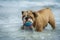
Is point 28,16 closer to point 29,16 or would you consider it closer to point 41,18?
point 29,16

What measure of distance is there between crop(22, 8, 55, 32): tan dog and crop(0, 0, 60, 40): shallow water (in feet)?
0.12

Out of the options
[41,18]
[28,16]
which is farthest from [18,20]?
[41,18]

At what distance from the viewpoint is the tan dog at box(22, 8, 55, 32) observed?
1.44 m

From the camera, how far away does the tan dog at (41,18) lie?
4.72ft

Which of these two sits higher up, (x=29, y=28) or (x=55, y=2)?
(x=55, y=2)

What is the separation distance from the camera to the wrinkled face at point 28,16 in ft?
4.66

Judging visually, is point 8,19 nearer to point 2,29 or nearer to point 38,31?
point 2,29

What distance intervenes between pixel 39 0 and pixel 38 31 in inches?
11.2

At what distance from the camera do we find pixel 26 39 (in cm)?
142

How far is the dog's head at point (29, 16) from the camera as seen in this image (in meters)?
1.42

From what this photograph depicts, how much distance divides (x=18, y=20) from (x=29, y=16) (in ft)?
0.34

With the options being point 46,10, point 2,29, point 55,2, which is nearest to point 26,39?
point 2,29

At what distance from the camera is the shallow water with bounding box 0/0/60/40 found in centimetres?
142

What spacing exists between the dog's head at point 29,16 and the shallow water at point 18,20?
0.13ft
